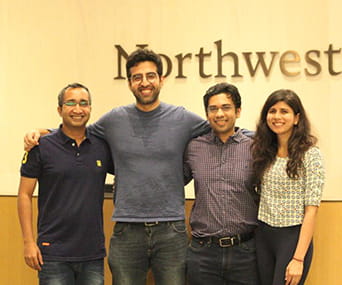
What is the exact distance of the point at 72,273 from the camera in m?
2.38

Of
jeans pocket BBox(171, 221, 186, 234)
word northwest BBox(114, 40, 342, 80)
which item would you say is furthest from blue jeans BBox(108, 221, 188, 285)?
word northwest BBox(114, 40, 342, 80)

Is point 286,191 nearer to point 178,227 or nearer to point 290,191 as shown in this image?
point 290,191

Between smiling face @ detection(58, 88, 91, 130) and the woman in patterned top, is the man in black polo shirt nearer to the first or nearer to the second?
smiling face @ detection(58, 88, 91, 130)

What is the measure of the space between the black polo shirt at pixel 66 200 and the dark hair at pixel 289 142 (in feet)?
2.86

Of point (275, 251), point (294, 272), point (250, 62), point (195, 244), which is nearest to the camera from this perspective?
point (294, 272)

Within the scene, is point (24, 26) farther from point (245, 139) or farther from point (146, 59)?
point (245, 139)

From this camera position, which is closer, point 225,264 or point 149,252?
point 225,264

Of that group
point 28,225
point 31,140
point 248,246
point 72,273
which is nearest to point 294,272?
point 248,246

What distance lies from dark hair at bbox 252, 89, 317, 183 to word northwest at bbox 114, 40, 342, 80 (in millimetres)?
1303

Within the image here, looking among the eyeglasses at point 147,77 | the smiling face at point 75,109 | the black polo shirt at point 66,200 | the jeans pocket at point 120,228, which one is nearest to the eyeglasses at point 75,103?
the smiling face at point 75,109

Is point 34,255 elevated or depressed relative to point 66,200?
depressed

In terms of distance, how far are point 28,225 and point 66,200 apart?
0.25 metres

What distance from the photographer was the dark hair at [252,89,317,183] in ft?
Answer: 7.27

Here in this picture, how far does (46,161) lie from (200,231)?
887mm
